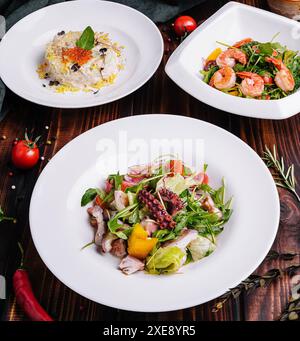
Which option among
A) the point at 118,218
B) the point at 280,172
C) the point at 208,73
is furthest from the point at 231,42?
the point at 118,218

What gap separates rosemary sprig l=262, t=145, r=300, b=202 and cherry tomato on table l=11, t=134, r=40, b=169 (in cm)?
147

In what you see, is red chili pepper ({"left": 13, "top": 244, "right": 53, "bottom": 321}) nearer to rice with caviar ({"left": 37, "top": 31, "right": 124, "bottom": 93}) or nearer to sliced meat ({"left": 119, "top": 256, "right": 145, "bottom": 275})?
sliced meat ({"left": 119, "top": 256, "right": 145, "bottom": 275})

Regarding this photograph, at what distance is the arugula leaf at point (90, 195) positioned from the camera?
2.90 metres

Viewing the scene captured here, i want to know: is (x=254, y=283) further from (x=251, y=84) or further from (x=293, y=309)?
(x=251, y=84)

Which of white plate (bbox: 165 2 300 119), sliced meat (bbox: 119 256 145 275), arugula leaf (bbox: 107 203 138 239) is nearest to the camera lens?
sliced meat (bbox: 119 256 145 275)

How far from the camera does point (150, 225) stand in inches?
104

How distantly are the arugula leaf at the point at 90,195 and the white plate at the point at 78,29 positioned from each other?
78cm

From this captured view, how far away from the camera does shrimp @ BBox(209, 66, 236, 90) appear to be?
3598 mm

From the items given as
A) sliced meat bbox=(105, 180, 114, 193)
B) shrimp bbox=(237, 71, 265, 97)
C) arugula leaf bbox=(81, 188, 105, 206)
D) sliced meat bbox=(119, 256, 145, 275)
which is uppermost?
arugula leaf bbox=(81, 188, 105, 206)

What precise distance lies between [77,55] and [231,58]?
1135mm

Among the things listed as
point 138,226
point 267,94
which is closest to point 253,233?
point 138,226

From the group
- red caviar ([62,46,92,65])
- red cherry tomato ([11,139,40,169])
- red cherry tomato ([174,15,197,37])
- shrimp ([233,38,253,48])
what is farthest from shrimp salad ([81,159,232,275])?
red cherry tomato ([174,15,197,37])

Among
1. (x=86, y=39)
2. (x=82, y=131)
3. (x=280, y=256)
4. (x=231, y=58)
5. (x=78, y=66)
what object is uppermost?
(x=86, y=39)
